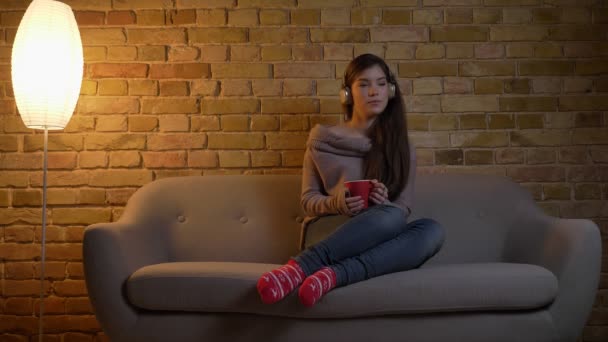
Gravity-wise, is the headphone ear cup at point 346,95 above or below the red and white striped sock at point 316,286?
above

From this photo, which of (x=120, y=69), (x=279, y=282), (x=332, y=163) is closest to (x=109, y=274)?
(x=279, y=282)

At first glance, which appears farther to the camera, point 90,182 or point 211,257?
point 90,182

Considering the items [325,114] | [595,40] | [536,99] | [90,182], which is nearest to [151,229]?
[90,182]

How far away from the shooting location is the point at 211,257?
7.39ft

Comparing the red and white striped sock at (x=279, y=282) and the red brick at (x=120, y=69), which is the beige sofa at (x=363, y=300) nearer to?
the red and white striped sock at (x=279, y=282)

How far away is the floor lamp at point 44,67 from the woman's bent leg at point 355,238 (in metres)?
1.22

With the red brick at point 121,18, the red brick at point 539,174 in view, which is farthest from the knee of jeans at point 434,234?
the red brick at point 121,18

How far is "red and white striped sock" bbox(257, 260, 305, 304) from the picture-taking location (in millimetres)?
1577

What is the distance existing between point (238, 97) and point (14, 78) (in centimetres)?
96

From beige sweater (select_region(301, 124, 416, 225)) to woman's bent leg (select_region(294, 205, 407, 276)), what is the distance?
0.95 ft

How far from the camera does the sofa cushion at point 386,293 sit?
1669 mm

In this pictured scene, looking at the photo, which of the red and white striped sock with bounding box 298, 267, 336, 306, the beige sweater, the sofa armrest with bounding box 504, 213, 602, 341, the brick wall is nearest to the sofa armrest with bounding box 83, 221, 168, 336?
the red and white striped sock with bounding box 298, 267, 336, 306

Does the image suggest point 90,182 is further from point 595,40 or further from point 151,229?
point 595,40

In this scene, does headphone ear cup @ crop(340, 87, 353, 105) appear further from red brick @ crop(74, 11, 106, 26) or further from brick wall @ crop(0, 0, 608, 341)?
red brick @ crop(74, 11, 106, 26)
